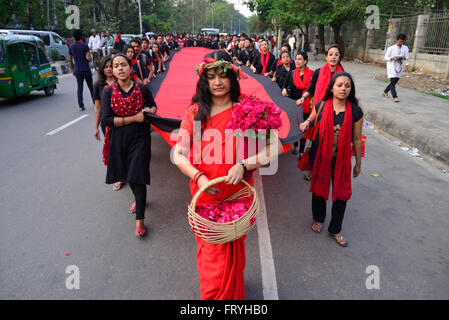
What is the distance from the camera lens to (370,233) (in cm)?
351

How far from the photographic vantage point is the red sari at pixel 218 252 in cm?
216

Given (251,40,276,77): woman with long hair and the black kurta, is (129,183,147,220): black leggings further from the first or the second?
(251,40,276,77): woman with long hair

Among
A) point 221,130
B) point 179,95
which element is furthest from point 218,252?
point 179,95

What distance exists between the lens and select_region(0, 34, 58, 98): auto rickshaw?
8766mm

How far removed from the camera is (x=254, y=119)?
2.00 metres

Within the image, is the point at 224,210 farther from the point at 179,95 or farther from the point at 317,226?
the point at 179,95

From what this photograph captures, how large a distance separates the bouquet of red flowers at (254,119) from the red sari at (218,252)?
140 millimetres

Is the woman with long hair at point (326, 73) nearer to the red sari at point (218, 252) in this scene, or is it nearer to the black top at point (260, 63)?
the red sari at point (218, 252)

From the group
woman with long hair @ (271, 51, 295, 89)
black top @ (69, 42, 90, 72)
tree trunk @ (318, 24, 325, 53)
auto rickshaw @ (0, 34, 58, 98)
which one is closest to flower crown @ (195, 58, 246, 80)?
woman with long hair @ (271, 51, 295, 89)

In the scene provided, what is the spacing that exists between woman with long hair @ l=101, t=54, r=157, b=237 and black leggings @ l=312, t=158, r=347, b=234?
178cm

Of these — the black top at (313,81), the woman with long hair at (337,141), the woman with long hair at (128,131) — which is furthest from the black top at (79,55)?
the woman with long hair at (337,141)

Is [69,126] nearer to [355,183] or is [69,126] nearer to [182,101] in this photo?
[182,101]

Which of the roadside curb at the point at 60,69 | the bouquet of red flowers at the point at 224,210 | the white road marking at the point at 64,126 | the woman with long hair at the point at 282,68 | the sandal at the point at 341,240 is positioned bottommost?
the sandal at the point at 341,240

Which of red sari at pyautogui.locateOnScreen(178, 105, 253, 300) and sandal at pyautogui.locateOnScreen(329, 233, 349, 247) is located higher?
red sari at pyautogui.locateOnScreen(178, 105, 253, 300)
